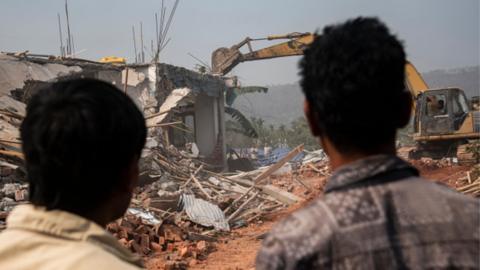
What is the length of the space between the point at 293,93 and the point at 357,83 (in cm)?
11150

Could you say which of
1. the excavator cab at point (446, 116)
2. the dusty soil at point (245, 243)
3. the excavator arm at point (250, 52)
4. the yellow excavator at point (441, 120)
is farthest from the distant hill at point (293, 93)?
the dusty soil at point (245, 243)

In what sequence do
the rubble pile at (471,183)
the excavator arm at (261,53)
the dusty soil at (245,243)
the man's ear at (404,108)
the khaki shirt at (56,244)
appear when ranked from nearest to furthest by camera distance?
the khaki shirt at (56,244), the man's ear at (404,108), the dusty soil at (245,243), the rubble pile at (471,183), the excavator arm at (261,53)

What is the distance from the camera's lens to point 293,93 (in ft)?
367

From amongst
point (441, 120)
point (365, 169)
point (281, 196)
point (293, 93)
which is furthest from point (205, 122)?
point (293, 93)

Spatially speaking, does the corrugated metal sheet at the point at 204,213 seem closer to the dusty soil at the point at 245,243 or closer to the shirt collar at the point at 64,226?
the dusty soil at the point at 245,243

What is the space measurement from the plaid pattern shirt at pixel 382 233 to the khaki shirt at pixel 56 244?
0.41m

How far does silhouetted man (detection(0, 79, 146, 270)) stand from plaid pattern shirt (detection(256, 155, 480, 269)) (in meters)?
0.42

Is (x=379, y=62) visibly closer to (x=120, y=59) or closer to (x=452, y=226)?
(x=452, y=226)

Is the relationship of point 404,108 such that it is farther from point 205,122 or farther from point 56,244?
point 205,122

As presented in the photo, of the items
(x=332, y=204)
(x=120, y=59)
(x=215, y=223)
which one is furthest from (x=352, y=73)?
(x=120, y=59)

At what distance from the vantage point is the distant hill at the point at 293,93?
86.8m

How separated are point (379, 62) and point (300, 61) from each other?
0.77 ft

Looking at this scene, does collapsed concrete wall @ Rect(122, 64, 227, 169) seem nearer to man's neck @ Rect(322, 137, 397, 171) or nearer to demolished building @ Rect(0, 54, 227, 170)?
demolished building @ Rect(0, 54, 227, 170)

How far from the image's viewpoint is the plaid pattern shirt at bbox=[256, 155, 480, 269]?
1.25 m
